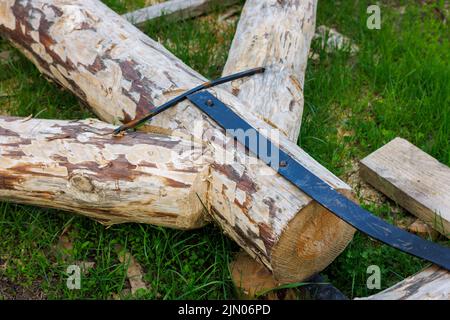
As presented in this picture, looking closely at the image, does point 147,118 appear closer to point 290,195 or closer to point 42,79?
point 290,195

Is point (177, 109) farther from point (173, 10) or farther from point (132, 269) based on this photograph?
point (173, 10)

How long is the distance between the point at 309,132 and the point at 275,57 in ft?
1.90

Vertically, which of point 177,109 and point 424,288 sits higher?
point 177,109

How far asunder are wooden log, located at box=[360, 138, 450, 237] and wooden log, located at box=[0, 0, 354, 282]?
2.41ft

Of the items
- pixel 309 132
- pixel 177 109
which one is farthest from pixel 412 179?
pixel 177 109

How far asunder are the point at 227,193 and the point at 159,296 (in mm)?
661

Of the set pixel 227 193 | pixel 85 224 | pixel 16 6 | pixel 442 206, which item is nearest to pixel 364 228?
pixel 227 193

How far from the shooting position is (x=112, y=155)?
3.04 meters

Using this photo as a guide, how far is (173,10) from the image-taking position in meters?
4.89

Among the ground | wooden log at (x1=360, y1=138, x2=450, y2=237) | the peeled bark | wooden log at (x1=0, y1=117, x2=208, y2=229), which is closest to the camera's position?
wooden log at (x1=0, y1=117, x2=208, y2=229)

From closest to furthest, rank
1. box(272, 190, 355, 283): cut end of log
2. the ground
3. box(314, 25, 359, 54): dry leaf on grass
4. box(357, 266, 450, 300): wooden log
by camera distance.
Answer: box(357, 266, 450, 300): wooden log, box(272, 190, 355, 283): cut end of log, the ground, box(314, 25, 359, 54): dry leaf on grass

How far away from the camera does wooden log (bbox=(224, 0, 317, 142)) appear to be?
342 centimetres

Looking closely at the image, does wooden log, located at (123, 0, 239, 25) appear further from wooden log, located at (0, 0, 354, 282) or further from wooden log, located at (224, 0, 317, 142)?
wooden log, located at (0, 0, 354, 282)

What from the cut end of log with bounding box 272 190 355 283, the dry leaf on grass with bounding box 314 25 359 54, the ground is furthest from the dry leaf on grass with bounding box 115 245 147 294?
the dry leaf on grass with bounding box 314 25 359 54
